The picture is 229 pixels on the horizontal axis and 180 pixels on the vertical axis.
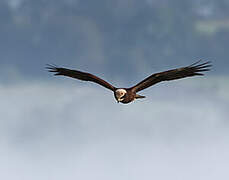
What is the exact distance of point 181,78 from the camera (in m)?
25.9

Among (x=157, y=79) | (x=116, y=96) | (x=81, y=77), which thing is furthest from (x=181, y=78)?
(x=81, y=77)

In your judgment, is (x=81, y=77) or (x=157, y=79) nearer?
(x=157, y=79)

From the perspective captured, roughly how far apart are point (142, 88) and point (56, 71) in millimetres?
4161

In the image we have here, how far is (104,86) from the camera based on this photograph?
88.3ft

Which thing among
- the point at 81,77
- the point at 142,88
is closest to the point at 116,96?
the point at 142,88

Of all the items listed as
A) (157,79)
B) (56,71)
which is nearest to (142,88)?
(157,79)

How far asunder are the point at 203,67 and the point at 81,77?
5.32m

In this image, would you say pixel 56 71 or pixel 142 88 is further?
pixel 56 71

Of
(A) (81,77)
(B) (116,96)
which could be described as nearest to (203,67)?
(B) (116,96)

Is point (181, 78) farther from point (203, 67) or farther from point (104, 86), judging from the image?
point (104, 86)

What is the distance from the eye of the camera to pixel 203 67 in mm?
25234

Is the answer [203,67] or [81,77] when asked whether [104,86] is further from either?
[203,67]

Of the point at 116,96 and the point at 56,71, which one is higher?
the point at 56,71

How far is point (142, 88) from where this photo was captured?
2609 centimetres
